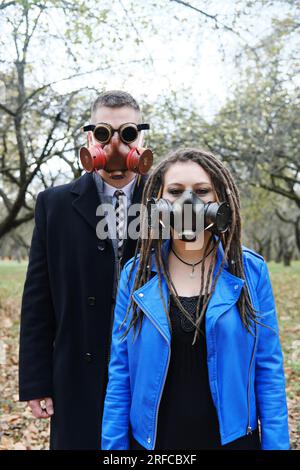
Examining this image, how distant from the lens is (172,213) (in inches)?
74.9

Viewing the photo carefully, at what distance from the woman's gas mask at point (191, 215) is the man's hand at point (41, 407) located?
1.21 meters

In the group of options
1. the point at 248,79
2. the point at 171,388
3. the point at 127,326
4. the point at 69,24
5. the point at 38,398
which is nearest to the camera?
the point at 171,388

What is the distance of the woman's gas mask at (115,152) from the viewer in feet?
7.72

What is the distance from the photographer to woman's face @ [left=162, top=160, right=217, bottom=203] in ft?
6.40

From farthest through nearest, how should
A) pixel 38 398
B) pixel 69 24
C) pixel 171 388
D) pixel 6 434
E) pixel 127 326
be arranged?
pixel 69 24
pixel 6 434
pixel 38 398
pixel 127 326
pixel 171 388

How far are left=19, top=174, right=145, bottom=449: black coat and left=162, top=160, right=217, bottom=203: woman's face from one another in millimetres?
507

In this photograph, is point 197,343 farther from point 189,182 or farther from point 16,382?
point 16,382

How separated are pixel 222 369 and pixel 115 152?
1.18 m

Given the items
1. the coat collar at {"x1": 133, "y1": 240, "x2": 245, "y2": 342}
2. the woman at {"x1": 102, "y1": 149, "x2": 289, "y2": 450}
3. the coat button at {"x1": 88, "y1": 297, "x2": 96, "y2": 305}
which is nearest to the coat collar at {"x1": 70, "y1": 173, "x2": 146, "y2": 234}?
the coat button at {"x1": 88, "y1": 297, "x2": 96, "y2": 305}

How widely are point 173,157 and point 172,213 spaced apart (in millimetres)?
275

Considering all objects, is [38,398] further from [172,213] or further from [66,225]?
[172,213]

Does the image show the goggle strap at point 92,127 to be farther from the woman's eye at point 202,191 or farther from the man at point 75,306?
the woman's eye at point 202,191

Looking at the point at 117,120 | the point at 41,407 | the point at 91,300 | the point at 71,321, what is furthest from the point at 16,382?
the point at 117,120
